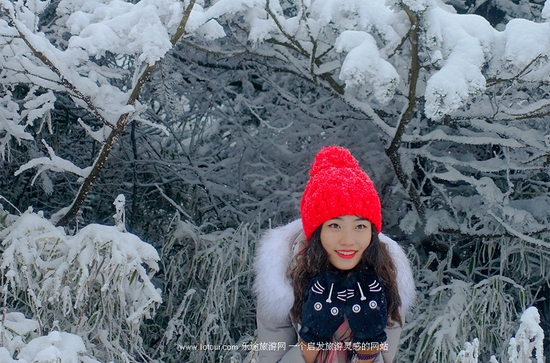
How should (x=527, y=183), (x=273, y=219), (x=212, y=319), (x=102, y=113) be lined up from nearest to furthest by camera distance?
(x=102, y=113) → (x=212, y=319) → (x=527, y=183) → (x=273, y=219)

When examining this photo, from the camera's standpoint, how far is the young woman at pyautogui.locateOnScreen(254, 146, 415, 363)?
158cm

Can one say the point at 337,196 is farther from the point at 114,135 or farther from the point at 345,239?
the point at 114,135

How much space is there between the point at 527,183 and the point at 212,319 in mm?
1893

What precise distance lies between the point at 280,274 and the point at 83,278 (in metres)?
0.94

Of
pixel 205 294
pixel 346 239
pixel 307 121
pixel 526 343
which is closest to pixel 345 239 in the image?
pixel 346 239

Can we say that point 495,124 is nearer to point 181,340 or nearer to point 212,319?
point 212,319

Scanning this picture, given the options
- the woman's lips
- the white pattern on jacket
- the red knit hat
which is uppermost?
the red knit hat

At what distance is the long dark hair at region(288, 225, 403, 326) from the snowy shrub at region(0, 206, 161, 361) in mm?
877

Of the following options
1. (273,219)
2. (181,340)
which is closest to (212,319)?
(181,340)

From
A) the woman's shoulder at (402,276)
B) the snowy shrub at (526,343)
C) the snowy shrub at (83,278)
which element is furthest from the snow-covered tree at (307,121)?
the snowy shrub at (526,343)

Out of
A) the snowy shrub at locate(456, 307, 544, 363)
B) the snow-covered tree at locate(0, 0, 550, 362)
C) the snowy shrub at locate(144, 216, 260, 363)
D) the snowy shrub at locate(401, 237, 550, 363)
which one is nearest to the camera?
the snowy shrub at locate(456, 307, 544, 363)

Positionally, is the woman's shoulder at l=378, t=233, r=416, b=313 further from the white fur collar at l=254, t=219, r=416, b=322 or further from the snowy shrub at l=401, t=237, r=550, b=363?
the snowy shrub at l=401, t=237, r=550, b=363

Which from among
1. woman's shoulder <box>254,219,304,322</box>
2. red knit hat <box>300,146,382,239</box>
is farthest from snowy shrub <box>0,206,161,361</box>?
red knit hat <box>300,146,382,239</box>

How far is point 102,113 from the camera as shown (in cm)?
229
